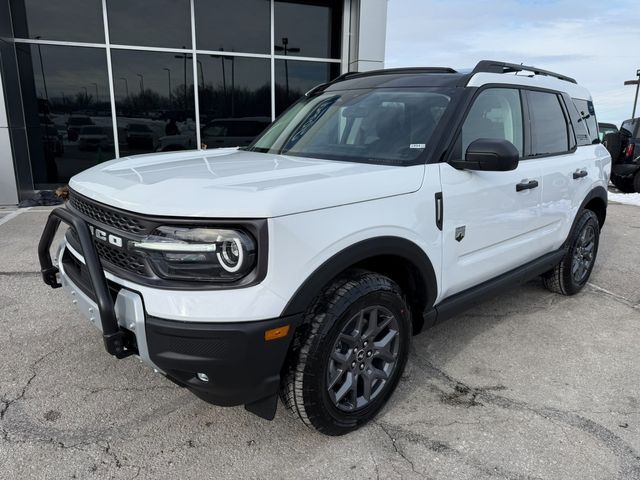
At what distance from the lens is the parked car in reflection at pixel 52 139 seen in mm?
9922

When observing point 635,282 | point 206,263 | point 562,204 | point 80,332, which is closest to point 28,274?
point 80,332

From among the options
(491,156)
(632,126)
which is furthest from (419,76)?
(632,126)

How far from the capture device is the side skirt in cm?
285

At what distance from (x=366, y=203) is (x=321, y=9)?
Result: 9919 mm

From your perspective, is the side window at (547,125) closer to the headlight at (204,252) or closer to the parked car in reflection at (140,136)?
the headlight at (204,252)

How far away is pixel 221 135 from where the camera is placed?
10.7 m

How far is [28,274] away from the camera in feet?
15.9

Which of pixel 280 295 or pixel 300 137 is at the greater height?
pixel 300 137

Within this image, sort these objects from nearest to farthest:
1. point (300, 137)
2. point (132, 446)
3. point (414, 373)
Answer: point (132, 446) < point (414, 373) < point (300, 137)

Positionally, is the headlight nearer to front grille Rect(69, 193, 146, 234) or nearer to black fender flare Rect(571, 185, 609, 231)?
front grille Rect(69, 193, 146, 234)

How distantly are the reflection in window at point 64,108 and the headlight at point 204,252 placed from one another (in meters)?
9.15

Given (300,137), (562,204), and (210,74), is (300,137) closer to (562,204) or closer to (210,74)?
(562,204)

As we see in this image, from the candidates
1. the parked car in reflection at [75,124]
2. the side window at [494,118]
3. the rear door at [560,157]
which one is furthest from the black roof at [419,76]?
the parked car in reflection at [75,124]

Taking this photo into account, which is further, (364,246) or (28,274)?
(28,274)
